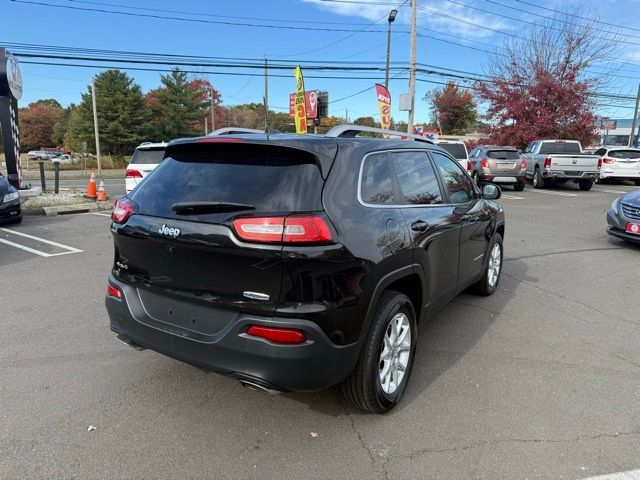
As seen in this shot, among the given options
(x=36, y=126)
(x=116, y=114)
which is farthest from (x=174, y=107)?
(x=36, y=126)

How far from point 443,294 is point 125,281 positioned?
Answer: 2.46 meters

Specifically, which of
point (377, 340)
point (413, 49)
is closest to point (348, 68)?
point (413, 49)

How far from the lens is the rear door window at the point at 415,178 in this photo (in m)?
3.36

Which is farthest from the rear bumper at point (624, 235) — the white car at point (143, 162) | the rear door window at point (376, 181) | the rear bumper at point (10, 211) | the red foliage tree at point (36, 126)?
the red foliage tree at point (36, 126)

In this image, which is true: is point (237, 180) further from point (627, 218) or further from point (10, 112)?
point (10, 112)

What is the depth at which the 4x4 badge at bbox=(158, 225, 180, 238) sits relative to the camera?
8.92ft

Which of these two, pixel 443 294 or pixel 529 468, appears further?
pixel 443 294

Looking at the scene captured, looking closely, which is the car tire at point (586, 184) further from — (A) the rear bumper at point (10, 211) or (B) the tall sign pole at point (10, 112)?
(B) the tall sign pole at point (10, 112)

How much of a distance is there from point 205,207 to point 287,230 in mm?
556

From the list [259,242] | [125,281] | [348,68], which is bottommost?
[125,281]

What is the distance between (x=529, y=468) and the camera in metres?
2.56

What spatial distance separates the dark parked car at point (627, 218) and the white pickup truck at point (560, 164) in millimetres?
11227

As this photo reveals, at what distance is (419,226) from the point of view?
3.31 meters

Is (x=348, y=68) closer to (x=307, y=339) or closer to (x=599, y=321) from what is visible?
(x=599, y=321)
